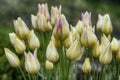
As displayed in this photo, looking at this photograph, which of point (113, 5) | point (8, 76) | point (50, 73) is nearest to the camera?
point (50, 73)

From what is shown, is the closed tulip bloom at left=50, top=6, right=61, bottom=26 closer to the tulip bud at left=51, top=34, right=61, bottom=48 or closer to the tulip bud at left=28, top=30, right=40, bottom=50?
the tulip bud at left=28, top=30, right=40, bottom=50

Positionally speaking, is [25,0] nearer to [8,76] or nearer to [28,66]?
[8,76]

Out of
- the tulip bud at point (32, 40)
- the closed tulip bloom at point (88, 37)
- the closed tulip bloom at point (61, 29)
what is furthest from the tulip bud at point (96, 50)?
the tulip bud at point (32, 40)

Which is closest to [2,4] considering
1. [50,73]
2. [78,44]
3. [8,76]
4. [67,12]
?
[67,12]

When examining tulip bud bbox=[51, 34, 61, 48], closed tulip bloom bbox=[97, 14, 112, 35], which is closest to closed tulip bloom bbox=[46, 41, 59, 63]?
tulip bud bbox=[51, 34, 61, 48]

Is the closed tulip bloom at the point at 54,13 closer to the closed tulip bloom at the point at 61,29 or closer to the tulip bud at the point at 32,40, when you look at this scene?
the tulip bud at the point at 32,40

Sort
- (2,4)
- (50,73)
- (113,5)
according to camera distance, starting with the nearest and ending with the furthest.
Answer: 1. (50,73)
2. (2,4)
3. (113,5)

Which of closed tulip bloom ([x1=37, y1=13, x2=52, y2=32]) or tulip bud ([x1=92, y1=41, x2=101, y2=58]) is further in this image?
closed tulip bloom ([x1=37, y1=13, x2=52, y2=32])
